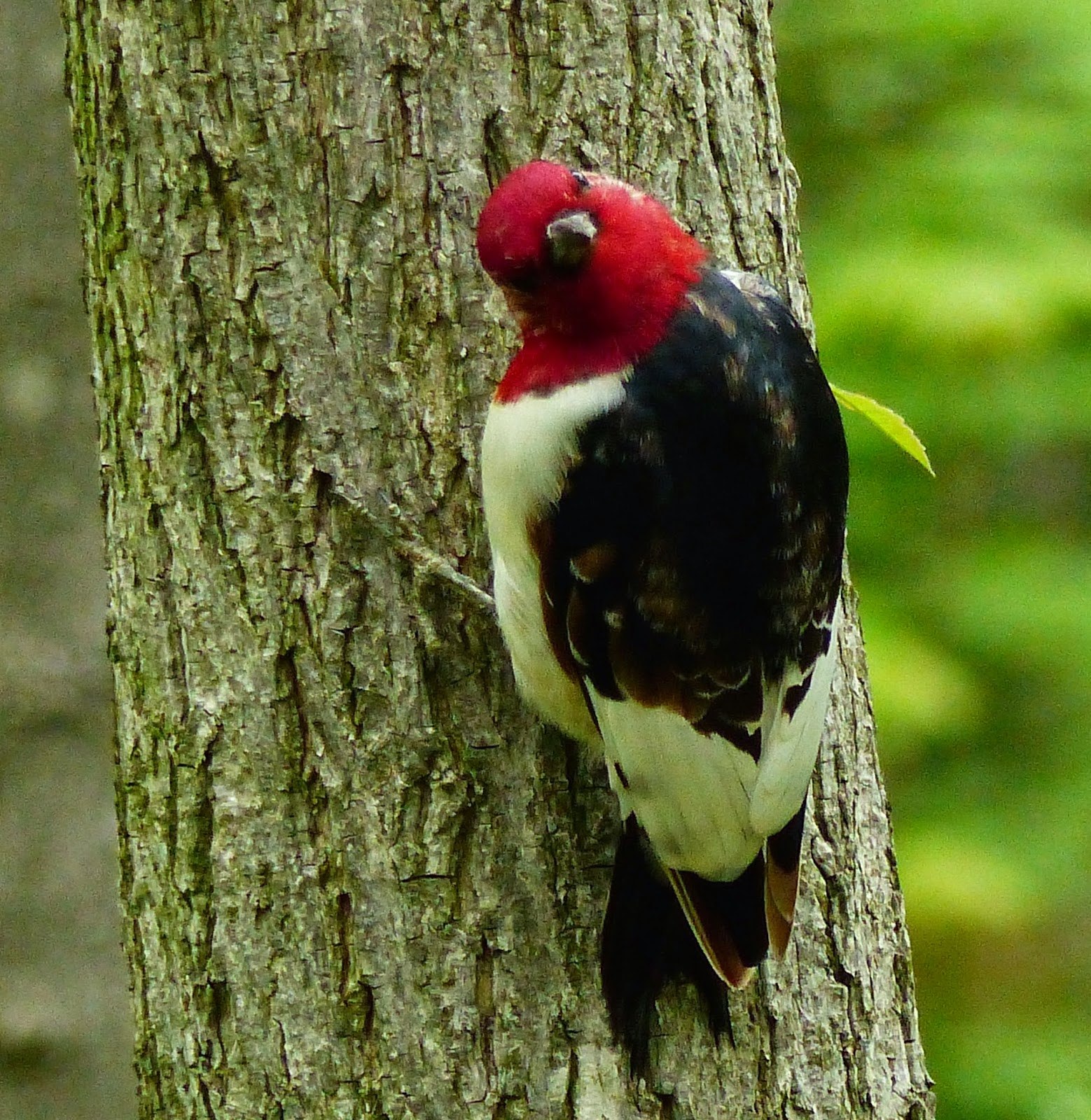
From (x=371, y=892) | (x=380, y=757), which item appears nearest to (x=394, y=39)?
(x=380, y=757)

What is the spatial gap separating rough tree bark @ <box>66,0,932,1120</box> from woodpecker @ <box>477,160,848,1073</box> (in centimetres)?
10

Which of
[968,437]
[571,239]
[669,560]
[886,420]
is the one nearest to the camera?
[571,239]

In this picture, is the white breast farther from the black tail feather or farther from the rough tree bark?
the black tail feather

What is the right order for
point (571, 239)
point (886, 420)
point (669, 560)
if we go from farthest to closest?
point (886, 420) → point (669, 560) → point (571, 239)

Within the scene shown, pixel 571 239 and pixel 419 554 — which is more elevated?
pixel 571 239

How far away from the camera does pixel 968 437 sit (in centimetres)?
505

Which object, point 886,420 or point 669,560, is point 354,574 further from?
point 886,420

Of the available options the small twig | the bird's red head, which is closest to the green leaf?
the bird's red head

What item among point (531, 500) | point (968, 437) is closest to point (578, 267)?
point (531, 500)

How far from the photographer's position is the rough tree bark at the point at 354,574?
2344 millimetres

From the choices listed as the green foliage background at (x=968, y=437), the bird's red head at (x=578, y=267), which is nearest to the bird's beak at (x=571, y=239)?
the bird's red head at (x=578, y=267)

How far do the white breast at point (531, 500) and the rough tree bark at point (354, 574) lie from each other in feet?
0.22

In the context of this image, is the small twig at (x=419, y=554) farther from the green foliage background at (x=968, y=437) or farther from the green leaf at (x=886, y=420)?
the green foliage background at (x=968, y=437)

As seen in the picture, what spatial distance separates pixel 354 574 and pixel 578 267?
2.01 ft
